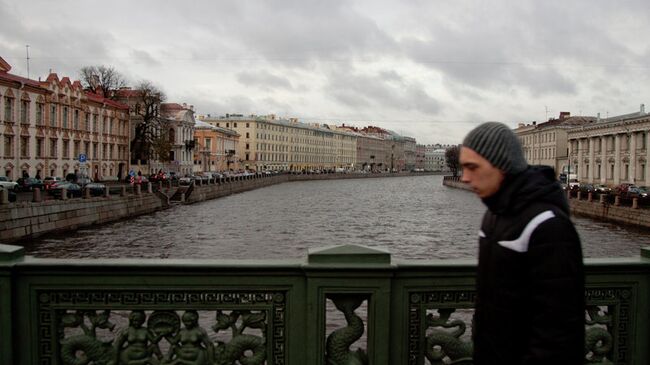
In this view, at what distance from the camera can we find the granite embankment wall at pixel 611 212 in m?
32.4

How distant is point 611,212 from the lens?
36.3 m

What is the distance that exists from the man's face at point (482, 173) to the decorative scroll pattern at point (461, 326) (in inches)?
48.1

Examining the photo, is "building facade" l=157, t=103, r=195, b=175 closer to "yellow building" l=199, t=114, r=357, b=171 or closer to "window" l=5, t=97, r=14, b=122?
"window" l=5, t=97, r=14, b=122

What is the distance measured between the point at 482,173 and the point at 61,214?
94.1ft

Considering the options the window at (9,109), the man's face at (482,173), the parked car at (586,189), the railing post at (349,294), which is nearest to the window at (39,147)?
the window at (9,109)

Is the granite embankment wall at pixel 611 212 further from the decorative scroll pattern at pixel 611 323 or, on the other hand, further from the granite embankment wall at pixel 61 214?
the decorative scroll pattern at pixel 611 323

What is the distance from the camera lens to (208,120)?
129m

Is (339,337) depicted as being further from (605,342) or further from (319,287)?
(605,342)

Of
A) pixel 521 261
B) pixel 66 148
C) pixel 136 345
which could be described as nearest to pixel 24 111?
pixel 66 148

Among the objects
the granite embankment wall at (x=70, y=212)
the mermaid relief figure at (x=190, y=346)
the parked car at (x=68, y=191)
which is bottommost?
the granite embankment wall at (x=70, y=212)

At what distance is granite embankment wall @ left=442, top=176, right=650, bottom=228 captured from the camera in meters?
32.4

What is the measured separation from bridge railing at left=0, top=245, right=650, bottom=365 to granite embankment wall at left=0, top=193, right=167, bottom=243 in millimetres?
21726

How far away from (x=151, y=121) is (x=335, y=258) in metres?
61.3

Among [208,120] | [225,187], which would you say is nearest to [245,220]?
[225,187]
